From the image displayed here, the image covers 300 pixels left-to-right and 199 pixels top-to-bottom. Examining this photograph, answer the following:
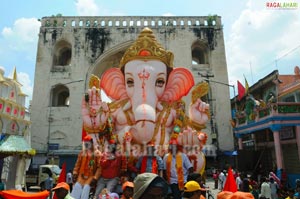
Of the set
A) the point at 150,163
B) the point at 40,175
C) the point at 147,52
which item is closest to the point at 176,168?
the point at 150,163

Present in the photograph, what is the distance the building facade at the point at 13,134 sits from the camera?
8.96 metres

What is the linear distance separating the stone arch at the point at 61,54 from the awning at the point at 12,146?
1062cm

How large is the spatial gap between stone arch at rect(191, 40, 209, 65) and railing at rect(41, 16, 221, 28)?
4.46ft

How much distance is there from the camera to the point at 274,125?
11.1 m

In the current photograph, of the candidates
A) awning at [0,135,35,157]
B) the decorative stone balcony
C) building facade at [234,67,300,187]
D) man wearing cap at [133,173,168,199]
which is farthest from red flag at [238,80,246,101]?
man wearing cap at [133,173,168,199]

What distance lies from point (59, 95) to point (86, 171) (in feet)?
58.9

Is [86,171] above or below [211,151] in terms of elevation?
below

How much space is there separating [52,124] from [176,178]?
1545cm

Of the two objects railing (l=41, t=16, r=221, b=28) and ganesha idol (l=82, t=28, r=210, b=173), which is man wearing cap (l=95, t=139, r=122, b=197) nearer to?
ganesha idol (l=82, t=28, r=210, b=173)

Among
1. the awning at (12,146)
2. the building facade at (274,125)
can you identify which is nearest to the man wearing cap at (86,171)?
the awning at (12,146)

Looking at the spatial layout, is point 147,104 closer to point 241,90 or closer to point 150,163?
point 150,163

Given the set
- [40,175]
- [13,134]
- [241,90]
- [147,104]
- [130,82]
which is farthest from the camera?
[241,90]

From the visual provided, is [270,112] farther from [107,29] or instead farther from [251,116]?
[107,29]

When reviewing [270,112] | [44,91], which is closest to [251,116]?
[270,112]
